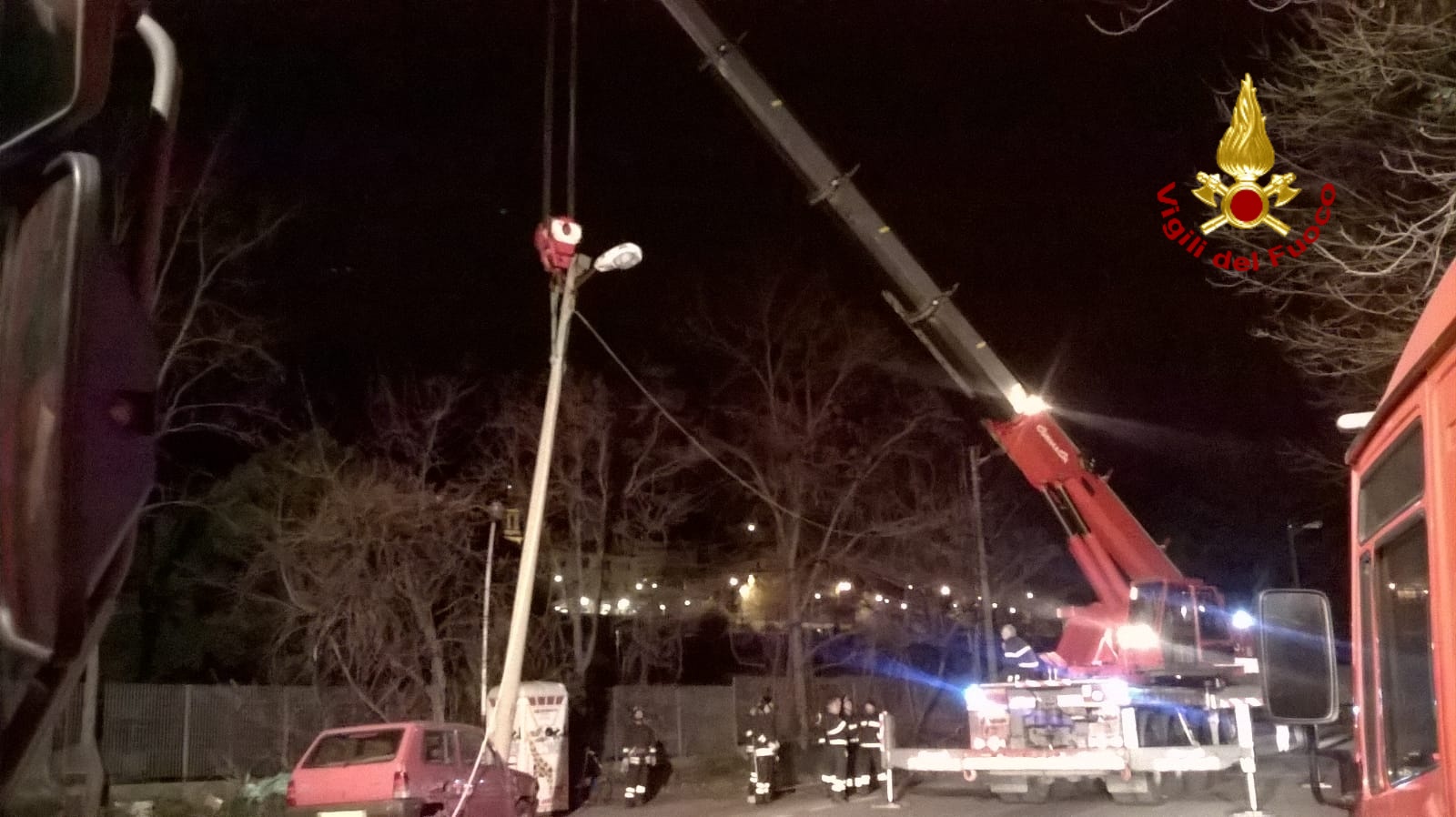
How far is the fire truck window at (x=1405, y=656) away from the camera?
3275 millimetres

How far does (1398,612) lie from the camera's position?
11.7 feet

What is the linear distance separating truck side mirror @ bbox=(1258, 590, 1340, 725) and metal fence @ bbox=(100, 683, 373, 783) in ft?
59.7

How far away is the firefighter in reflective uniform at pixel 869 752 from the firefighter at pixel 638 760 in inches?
121

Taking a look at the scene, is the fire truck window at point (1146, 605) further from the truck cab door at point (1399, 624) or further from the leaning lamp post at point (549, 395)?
the truck cab door at point (1399, 624)

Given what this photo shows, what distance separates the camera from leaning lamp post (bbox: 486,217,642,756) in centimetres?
1038

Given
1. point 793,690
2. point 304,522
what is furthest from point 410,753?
point 793,690

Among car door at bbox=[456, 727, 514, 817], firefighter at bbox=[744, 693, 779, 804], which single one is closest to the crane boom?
firefighter at bbox=[744, 693, 779, 804]

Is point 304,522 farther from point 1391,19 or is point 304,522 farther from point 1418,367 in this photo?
point 1418,367

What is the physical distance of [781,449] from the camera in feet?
88.8

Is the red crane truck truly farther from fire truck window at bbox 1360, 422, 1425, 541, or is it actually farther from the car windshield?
fire truck window at bbox 1360, 422, 1425, 541

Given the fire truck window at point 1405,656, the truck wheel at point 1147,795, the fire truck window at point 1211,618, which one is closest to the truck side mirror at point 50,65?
the fire truck window at point 1405,656

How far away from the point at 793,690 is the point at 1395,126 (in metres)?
18.7

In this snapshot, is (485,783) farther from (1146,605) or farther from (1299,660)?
(1299,660)

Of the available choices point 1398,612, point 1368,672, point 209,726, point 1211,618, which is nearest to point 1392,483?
point 1398,612
